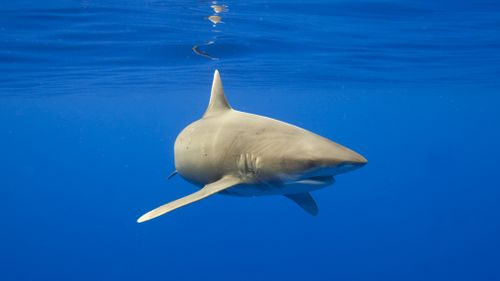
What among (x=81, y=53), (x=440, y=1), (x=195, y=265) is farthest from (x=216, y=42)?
(x=195, y=265)

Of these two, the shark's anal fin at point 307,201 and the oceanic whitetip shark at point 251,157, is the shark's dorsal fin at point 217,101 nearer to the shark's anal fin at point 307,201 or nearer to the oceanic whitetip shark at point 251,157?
the oceanic whitetip shark at point 251,157

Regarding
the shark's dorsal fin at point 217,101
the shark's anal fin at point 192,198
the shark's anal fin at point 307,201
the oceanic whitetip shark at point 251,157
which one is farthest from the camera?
the shark's dorsal fin at point 217,101

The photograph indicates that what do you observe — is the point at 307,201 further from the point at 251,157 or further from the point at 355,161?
the point at 355,161

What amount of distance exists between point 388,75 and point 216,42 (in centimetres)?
1311

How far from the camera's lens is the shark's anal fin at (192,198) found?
5418 mm

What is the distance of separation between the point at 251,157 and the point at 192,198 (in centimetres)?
94

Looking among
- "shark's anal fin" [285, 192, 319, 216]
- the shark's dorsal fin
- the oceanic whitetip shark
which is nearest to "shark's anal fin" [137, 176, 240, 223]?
the oceanic whitetip shark

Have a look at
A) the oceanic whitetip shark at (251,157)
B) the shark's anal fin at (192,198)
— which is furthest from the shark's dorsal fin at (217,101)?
the shark's anal fin at (192,198)

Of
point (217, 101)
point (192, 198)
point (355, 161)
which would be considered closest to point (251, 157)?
point (192, 198)

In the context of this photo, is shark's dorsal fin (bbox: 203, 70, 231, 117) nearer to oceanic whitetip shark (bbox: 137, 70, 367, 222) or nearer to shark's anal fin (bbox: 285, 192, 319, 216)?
oceanic whitetip shark (bbox: 137, 70, 367, 222)

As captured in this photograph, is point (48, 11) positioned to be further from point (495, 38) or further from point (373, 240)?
point (373, 240)

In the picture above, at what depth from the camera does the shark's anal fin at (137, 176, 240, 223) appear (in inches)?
213

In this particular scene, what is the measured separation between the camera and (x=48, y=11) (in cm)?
1183

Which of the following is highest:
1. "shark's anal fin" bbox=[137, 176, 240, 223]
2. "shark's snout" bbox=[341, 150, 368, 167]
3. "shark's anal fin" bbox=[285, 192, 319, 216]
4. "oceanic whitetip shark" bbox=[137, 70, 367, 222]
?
"shark's snout" bbox=[341, 150, 368, 167]
